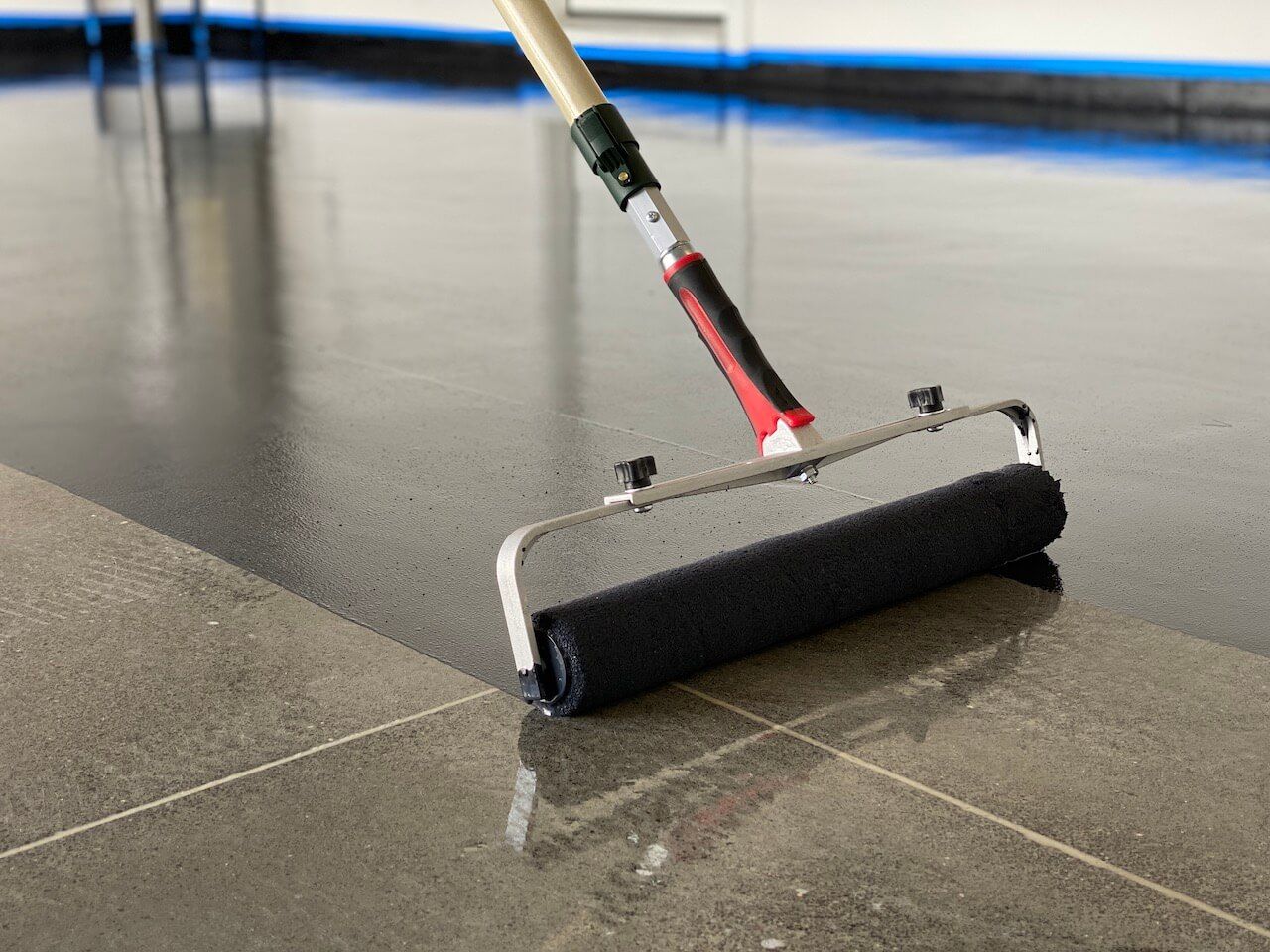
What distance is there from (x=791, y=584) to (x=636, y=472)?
27 centimetres

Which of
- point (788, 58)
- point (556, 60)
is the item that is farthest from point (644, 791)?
point (788, 58)

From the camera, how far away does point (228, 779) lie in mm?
1762

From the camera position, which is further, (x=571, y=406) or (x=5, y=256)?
(x=5, y=256)

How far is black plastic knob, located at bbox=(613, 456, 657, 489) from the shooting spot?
192 centimetres

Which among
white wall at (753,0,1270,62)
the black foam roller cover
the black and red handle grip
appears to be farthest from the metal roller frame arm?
white wall at (753,0,1270,62)

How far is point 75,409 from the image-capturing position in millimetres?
3432

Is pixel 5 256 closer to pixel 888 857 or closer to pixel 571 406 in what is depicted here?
pixel 571 406

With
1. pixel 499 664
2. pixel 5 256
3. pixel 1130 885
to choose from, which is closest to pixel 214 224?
pixel 5 256

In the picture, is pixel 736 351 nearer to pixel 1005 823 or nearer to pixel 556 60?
pixel 556 60

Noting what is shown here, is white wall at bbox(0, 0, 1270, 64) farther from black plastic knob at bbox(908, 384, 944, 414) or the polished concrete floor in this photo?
black plastic knob at bbox(908, 384, 944, 414)

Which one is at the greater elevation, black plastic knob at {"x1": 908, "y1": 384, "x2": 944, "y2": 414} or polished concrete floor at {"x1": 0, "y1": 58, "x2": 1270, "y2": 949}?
black plastic knob at {"x1": 908, "y1": 384, "x2": 944, "y2": 414}

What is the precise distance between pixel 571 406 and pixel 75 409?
1.08 metres

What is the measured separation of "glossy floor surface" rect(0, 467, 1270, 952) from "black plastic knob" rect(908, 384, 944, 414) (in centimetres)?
28

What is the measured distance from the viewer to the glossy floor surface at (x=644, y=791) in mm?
1488
